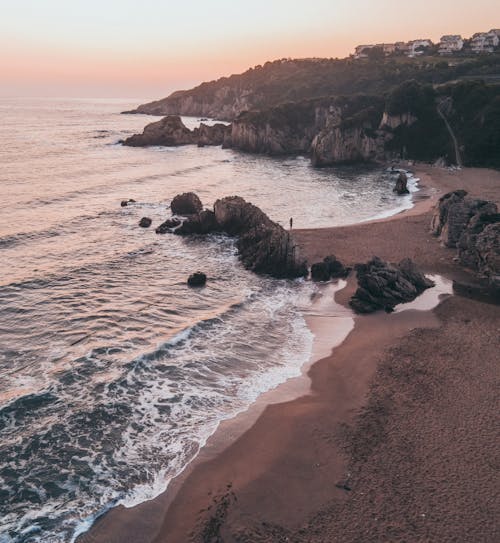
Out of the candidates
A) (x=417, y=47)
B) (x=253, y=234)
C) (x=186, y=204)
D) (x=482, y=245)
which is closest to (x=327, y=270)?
(x=253, y=234)

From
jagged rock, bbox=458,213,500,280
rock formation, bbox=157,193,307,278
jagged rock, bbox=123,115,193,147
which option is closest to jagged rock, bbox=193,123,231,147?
jagged rock, bbox=123,115,193,147

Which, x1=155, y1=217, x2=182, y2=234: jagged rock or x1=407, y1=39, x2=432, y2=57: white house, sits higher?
x1=407, y1=39, x2=432, y2=57: white house

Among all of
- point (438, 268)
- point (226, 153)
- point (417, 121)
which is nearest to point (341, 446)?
point (438, 268)

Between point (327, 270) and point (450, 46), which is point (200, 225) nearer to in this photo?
point (327, 270)

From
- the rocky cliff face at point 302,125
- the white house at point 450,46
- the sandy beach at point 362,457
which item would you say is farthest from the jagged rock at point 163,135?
the white house at point 450,46

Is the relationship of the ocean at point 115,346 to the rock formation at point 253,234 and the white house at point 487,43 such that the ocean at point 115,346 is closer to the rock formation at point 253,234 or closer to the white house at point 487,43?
the rock formation at point 253,234

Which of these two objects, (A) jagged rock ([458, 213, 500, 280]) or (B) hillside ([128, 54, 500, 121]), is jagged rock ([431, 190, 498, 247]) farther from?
(B) hillside ([128, 54, 500, 121])
